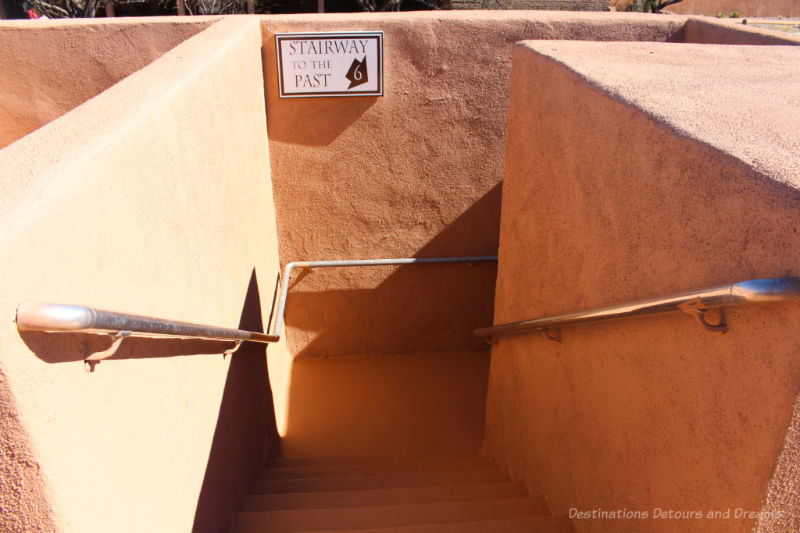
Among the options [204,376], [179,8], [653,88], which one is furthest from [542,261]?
[179,8]

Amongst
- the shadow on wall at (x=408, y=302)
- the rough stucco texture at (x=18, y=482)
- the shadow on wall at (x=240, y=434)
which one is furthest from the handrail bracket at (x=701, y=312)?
the shadow on wall at (x=408, y=302)

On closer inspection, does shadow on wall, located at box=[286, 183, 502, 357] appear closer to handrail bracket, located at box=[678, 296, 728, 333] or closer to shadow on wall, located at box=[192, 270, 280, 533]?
shadow on wall, located at box=[192, 270, 280, 533]

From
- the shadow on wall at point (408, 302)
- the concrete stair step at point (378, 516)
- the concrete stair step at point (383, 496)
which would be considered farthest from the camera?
the shadow on wall at point (408, 302)

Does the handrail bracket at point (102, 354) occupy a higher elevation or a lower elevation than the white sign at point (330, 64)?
lower

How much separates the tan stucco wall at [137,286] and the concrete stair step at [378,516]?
165 mm

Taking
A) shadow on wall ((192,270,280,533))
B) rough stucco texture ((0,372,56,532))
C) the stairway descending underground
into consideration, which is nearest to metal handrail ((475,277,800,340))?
the stairway descending underground

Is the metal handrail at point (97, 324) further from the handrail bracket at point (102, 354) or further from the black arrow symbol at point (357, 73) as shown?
the black arrow symbol at point (357, 73)

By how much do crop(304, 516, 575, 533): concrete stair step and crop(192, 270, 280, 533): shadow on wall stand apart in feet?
1.76

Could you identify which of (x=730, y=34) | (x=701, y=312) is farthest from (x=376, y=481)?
(x=730, y=34)

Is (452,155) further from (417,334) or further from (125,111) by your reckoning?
(125,111)

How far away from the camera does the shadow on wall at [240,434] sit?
2469 millimetres

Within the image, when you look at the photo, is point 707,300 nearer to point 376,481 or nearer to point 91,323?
point 91,323

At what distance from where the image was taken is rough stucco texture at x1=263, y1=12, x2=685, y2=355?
4355 millimetres

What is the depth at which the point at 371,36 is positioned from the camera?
4250 mm
